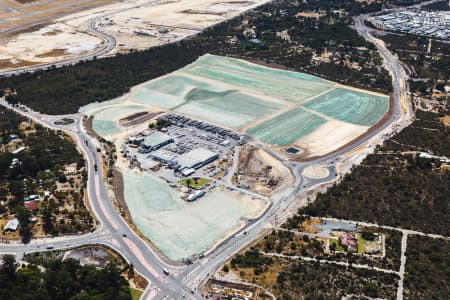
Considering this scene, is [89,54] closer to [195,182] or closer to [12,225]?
[195,182]

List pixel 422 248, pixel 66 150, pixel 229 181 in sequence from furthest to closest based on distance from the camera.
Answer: pixel 66 150, pixel 229 181, pixel 422 248

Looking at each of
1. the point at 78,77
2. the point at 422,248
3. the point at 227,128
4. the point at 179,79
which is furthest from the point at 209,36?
the point at 422,248

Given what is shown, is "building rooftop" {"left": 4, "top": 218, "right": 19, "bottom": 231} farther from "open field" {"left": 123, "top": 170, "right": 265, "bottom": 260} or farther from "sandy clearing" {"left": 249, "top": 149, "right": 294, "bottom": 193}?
"sandy clearing" {"left": 249, "top": 149, "right": 294, "bottom": 193}

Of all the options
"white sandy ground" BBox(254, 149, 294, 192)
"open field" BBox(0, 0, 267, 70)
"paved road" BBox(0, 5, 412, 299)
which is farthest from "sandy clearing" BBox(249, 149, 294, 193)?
"open field" BBox(0, 0, 267, 70)

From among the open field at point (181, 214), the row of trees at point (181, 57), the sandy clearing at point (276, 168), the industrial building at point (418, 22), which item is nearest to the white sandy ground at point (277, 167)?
the sandy clearing at point (276, 168)

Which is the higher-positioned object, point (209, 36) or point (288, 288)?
point (209, 36)

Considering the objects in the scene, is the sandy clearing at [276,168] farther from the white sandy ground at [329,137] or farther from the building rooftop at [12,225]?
the building rooftop at [12,225]

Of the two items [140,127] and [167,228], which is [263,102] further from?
[167,228]

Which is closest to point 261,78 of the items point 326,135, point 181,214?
point 326,135
